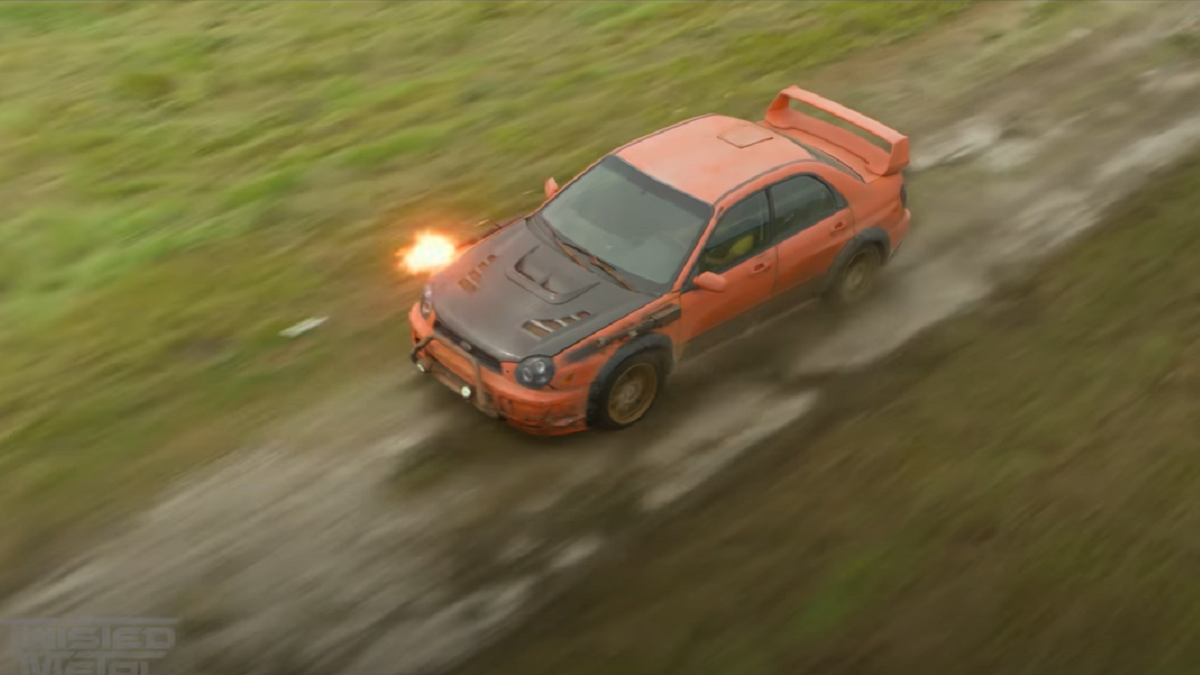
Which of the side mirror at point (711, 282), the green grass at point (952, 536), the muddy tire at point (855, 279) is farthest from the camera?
the muddy tire at point (855, 279)

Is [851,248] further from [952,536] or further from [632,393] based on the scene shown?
[952,536]

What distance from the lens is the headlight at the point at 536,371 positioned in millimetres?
7473

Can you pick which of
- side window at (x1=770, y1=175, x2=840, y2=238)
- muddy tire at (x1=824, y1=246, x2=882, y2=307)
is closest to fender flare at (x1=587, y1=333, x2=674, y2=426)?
side window at (x1=770, y1=175, x2=840, y2=238)

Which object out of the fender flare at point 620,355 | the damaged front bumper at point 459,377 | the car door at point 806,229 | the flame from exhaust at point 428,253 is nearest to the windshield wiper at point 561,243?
the fender flare at point 620,355

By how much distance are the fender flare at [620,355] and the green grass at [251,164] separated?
1.97m

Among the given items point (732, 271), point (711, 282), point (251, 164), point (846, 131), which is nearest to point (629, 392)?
point (711, 282)

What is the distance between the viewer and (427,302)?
8172 millimetres

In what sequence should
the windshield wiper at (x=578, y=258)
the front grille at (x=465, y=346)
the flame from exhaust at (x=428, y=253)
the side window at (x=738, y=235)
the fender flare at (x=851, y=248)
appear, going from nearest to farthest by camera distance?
the front grille at (x=465, y=346) → the windshield wiper at (x=578, y=258) → the side window at (x=738, y=235) → the fender flare at (x=851, y=248) → the flame from exhaust at (x=428, y=253)

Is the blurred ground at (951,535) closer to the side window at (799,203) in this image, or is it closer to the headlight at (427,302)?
the side window at (799,203)

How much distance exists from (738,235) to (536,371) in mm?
1909

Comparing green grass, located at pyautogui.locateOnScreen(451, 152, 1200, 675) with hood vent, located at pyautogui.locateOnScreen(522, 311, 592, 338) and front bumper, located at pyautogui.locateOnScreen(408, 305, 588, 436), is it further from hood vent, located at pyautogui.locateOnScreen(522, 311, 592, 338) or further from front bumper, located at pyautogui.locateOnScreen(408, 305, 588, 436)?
hood vent, located at pyautogui.locateOnScreen(522, 311, 592, 338)

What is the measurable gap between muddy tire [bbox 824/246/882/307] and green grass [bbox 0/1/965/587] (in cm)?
334

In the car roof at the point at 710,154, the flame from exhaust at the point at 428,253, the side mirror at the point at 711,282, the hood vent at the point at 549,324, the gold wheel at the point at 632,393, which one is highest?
the car roof at the point at 710,154

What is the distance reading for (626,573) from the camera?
716 centimetres
